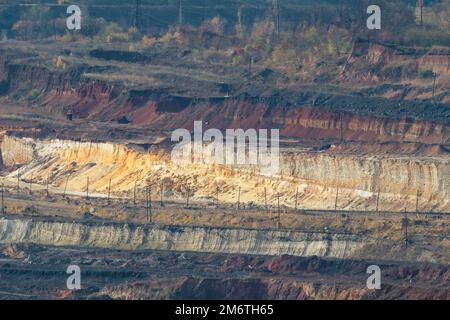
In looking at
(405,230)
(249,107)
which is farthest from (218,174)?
(405,230)

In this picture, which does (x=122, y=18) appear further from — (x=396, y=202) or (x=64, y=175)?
(x=396, y=202)

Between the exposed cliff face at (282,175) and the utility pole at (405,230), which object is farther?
the exposed cliff face at (282,175)

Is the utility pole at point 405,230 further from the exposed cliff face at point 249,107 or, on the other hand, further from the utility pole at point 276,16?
the utility pole at point 276,16

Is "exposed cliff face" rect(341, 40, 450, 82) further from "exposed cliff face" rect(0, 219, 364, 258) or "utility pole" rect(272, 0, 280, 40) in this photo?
"exposed cliff face" rect(0, 219, 364, 258)

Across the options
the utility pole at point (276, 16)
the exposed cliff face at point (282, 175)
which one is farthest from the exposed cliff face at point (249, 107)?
→ the utility pole at point (276, 16)
